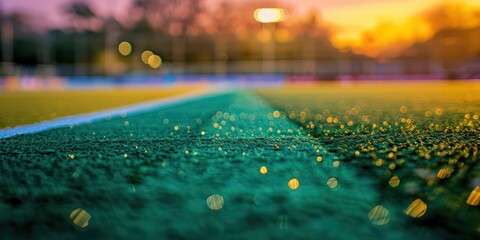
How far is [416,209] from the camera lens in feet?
3.16

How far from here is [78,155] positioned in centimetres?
175

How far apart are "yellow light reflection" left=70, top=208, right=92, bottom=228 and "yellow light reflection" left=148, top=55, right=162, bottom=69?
34097 mm

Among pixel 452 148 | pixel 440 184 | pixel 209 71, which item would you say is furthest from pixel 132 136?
pixel 209 71

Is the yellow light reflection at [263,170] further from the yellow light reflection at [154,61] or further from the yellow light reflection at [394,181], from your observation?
the yellow light reflection at [154,61]

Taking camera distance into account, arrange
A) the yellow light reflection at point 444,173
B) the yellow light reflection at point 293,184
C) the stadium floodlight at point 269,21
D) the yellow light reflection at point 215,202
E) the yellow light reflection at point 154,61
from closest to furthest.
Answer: the yellow light reflection at point 215,202, the yellow light reflection at point 293,184, the yellow light reflection at point 444,173, the stadium floodlight at point 269,21, the yellow light reflection at point 154,61

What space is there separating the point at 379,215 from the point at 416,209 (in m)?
0.09

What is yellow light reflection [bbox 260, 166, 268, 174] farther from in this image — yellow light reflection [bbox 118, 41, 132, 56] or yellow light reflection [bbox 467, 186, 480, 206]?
yellow light reflection [bbox 118, 41, 132, 56]

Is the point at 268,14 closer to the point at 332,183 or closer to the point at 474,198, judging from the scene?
the point at 332,183

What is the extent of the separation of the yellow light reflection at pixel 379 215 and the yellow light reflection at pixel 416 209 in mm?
42

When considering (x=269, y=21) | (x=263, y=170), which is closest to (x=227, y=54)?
(x=269, y=21)

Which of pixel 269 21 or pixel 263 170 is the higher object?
pixel 269 21

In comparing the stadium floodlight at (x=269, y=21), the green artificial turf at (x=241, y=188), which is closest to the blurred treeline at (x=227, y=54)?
the stadium floodlight at (x=269, y=21)

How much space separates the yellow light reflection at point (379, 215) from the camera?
877 millimetres

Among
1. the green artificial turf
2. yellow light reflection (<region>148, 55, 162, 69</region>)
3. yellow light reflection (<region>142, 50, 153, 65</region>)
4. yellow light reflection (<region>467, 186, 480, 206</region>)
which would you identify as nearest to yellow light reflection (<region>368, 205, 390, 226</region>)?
the green artificial turf
